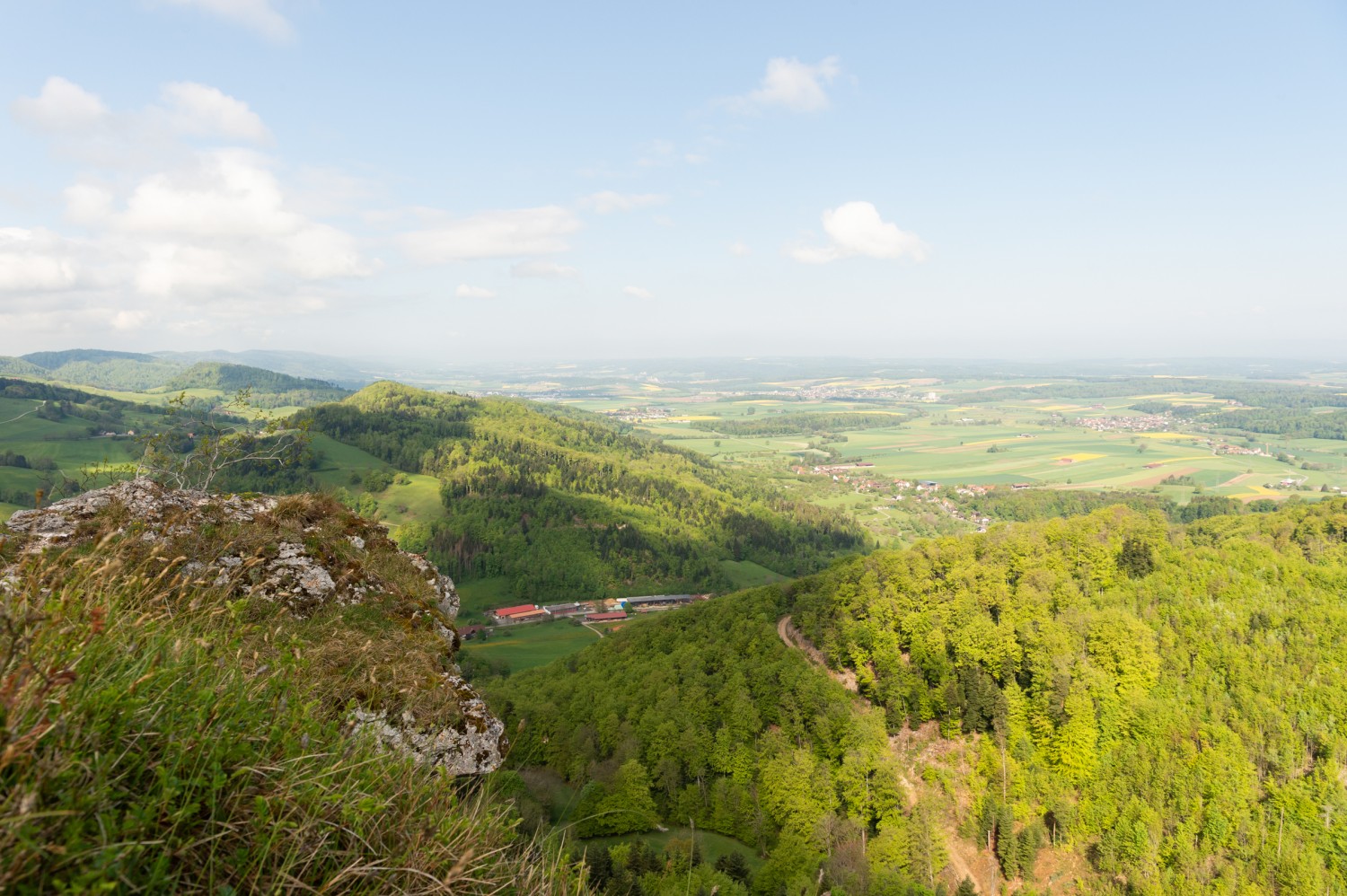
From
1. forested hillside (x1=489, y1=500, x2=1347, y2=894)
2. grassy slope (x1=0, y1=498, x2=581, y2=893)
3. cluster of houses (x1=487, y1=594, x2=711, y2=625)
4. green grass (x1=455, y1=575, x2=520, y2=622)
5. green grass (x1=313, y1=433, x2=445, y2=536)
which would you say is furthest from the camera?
green grass (x1=313, y1=433, x2=445, y2=536)

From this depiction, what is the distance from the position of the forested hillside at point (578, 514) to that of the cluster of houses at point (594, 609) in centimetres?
718

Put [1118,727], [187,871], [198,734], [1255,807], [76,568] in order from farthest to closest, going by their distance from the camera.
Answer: [1118,727] < [1255,807] < [76,568] < [198,734] < [187,871]

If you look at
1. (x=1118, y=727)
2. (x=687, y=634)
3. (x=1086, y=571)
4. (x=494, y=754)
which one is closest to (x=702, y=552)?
(x=687, y=634)

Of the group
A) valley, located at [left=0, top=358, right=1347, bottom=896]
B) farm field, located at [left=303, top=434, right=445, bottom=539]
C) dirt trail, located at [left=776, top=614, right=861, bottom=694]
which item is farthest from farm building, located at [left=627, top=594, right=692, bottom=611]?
dirt trail, located at [left=776, top=614, right=861, bottom=694]

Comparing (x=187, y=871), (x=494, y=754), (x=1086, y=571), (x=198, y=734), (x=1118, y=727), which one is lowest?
(x=1118, y=727)

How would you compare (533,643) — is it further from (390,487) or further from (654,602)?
(390,487)

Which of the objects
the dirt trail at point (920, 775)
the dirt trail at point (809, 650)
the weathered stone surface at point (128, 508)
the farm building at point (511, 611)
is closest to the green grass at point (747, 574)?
the farm building at point (511, 611)

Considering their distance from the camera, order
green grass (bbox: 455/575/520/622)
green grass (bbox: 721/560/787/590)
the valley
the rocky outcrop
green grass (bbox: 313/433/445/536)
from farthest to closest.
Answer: green grass (bbox: 313/433/445/536)
green grass (bbox: 721/560/787/590)
green grass (bbox: 455/575/520/622)
the valley
the rocky outcrop

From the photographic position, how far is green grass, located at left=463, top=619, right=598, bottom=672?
247 ft

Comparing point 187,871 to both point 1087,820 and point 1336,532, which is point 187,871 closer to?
point 1087,820

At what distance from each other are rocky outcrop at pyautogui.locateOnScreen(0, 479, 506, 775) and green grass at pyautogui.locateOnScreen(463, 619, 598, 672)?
212 ft

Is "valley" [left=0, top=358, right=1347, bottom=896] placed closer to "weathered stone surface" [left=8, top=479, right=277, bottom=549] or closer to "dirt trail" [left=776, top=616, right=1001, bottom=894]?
"dirt trail" [left=776, top=616, right=1001, bottom=894]

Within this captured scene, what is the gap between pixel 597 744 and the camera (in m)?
40.3

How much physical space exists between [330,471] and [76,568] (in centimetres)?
15684
